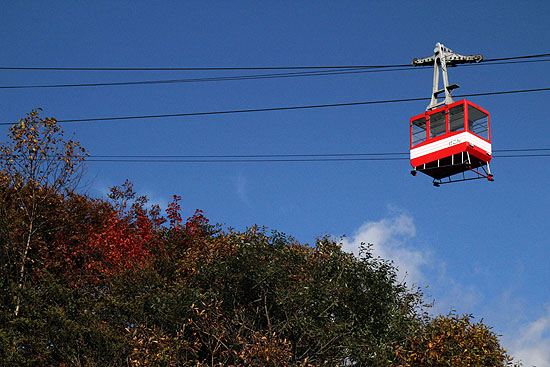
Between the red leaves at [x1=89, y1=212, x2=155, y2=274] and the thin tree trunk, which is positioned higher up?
the red leaves at [x1=89, y1=212, x2=155, y2=274]

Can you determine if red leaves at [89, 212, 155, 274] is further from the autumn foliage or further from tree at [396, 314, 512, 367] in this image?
tree at [396, 314, 512, 367]

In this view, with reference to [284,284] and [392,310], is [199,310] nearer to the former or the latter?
[284,284]

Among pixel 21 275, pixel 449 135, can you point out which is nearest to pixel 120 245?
pixel 21 275

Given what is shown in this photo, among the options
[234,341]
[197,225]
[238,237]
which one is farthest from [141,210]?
[234,341]

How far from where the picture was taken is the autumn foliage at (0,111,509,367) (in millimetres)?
22391

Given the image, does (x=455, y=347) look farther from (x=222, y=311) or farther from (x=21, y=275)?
(x=21, y=275)

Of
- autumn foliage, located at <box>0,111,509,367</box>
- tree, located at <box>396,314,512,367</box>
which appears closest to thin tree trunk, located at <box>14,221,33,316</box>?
autumn foliage, located at <box>0,111,509,367</box>

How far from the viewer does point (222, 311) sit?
78.7 feet

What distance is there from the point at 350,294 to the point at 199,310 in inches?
239

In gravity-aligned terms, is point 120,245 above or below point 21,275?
above

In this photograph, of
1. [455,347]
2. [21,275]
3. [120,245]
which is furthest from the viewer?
[120,245]

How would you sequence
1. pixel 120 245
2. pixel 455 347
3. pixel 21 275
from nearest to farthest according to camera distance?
pixel 455 347 < pixel 21 275 < pixel 120 245

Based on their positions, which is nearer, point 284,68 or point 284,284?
point 284,284

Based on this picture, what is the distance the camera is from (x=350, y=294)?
85.5ft
